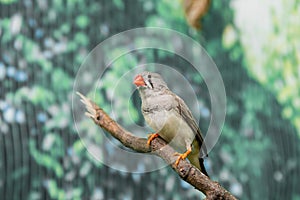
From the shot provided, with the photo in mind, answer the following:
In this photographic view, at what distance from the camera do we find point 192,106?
2.93 ft

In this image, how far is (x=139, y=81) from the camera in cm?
65

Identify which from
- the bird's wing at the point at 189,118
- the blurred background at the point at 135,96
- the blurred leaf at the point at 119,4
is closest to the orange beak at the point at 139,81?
the bird's wing at the point at 189,118

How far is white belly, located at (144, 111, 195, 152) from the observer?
2.30 feet

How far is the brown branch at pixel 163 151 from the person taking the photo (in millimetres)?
601

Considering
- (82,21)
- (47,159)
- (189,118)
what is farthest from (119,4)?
(189,118)

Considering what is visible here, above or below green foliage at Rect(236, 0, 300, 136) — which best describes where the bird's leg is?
below

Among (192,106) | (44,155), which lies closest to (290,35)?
(44,155)

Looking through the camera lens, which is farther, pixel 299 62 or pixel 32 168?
pixel 299 62

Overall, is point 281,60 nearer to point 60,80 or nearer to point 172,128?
point 60,80

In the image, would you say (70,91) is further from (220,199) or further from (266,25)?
(220,199)

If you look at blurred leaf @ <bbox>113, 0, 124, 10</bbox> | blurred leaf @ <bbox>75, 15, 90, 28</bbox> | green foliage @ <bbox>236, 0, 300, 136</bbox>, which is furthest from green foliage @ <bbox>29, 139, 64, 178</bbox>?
green foliage @ <bbox>236, 0, 300, 136</bbox>

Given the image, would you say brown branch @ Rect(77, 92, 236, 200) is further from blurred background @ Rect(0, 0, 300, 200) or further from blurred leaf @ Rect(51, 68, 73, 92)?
blurred leaf @ Rect(51, 68, 73, 92)

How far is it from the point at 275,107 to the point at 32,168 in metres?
0.89

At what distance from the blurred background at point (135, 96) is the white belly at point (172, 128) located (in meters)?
1.01
